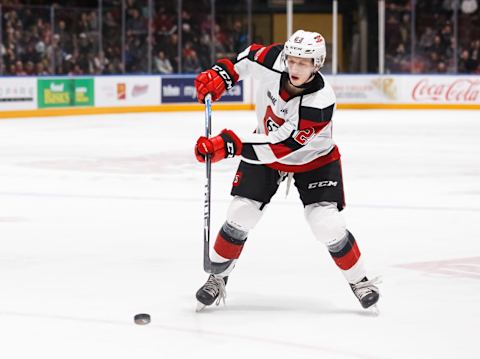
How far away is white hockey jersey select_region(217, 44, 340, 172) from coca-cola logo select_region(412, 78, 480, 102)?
633 inches

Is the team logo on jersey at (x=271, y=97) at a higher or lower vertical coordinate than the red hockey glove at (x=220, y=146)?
higher

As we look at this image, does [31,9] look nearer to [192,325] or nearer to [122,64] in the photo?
[122,64]

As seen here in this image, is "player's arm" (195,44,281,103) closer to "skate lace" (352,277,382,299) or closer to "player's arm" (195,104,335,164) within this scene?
"player's arm" (195,104,335,164)

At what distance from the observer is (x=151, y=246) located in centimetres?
592

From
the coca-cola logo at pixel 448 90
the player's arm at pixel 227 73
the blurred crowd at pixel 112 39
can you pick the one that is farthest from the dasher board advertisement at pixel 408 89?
the player's arm at pixel 227 73

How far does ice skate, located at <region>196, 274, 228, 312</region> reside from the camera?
14.1 ft

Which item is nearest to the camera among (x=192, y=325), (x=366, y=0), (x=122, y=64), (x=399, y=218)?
(x=192, y=325)

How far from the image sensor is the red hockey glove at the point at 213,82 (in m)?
4.44

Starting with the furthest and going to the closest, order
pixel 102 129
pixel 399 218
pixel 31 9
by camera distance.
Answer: pixel 31 9 → pixel 102 129 → pixel 399 218

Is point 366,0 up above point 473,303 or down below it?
above

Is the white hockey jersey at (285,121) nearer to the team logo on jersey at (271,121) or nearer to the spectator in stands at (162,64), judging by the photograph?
the team logo on jersey at (271,121)

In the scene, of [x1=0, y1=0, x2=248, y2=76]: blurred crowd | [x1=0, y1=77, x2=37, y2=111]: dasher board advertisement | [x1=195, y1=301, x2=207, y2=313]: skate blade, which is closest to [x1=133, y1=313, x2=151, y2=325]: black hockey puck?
[x1=195, y1=301, x2=207, y2=313]: skate blade

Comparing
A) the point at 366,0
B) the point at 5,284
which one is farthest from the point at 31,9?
the point at 5,284

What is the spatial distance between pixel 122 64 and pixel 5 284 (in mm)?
15042
